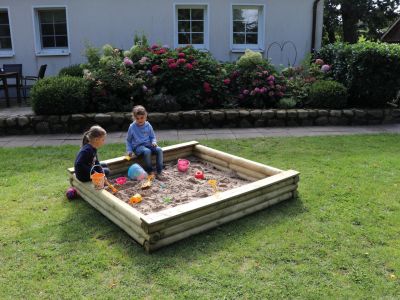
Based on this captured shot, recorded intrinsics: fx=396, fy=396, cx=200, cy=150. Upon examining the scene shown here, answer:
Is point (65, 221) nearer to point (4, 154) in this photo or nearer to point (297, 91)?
point (4, 154)

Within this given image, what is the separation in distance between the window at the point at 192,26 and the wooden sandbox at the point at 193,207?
25.2 feet

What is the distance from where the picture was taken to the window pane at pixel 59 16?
37.7 feet

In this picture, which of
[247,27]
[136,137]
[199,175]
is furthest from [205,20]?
[199,175]

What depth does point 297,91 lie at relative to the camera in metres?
9.05

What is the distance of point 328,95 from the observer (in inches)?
338

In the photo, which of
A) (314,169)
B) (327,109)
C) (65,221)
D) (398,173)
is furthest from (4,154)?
(327,109)

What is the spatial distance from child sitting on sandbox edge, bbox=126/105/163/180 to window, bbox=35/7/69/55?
7.61 m

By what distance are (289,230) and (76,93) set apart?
551 cm

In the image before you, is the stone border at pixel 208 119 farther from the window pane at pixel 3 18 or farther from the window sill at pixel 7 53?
the window pane at pixel 3 18

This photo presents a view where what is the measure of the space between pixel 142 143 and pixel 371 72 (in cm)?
581

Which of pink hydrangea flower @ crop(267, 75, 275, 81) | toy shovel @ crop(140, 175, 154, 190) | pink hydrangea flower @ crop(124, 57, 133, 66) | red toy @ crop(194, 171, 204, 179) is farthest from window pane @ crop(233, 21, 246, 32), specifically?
toy shovel @ crop(140, 175, 154, 190)

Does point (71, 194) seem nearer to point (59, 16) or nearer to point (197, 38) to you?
point (197, 38)

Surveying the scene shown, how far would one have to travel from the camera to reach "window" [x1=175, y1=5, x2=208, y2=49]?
11742mm

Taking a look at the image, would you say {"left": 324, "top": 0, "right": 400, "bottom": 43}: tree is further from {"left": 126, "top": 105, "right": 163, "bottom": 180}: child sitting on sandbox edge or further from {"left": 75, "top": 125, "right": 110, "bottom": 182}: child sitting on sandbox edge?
{"left": 75, "top": 125, "right": 110, "bottom": 182}: child sitting on sandbox edge
